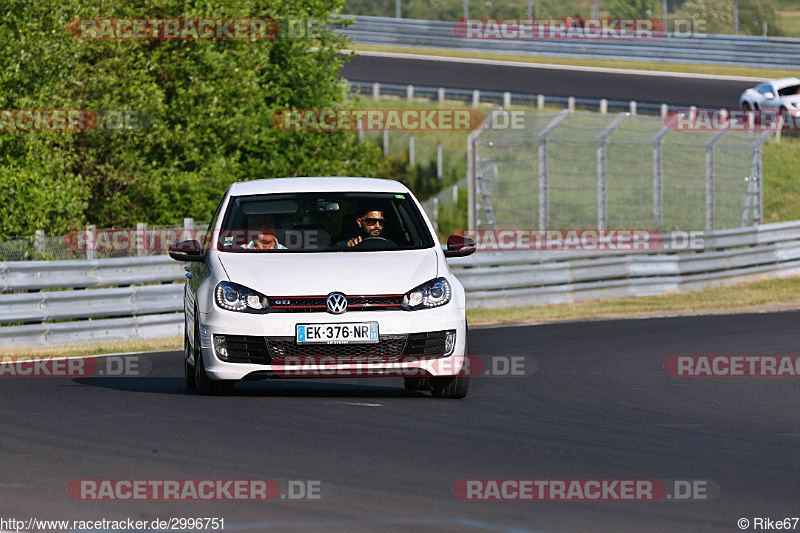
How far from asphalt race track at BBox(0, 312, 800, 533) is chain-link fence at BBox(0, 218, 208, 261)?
524 cm

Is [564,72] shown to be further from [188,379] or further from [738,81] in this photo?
[188,379]

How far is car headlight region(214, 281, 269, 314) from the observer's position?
33.1 feet

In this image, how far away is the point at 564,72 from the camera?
4900cm

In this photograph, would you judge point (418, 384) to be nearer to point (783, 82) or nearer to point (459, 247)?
point (459, 247)

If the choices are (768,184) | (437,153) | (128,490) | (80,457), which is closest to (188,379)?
(80,457)

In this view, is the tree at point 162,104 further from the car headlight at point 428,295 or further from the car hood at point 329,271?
the car headlight at point 428,295

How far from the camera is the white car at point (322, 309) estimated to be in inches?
396

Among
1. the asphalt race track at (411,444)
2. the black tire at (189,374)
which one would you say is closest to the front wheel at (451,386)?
the asphalt race track at (411,444)

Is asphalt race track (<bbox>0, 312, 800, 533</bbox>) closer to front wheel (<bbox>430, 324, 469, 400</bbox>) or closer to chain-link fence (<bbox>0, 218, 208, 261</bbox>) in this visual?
front wheel (<bbox>430, 324, 469, 400</bbox>)

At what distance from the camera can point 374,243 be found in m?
10.9

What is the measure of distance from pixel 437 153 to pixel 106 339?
23.1 m

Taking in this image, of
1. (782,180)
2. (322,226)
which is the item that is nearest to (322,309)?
(322,226)

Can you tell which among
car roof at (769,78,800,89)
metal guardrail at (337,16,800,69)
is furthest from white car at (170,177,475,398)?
metal guardrail at (337,16,800,69)

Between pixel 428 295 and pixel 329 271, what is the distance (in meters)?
0.69
